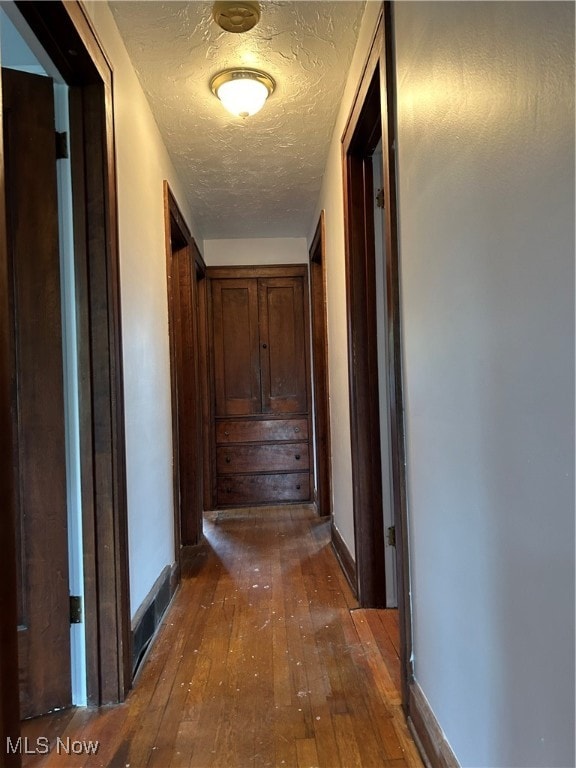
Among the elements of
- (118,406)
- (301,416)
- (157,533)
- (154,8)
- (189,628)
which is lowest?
(189,628)

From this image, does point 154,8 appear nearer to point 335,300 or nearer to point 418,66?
point 418,66

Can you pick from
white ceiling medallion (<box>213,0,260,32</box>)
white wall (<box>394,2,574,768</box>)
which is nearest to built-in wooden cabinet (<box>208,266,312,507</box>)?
white ceiling medallion (<box>213,0,260,32</box>)

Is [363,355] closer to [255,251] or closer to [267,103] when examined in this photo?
[267,103]

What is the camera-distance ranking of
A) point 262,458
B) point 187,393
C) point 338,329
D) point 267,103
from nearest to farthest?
1. point 267,103
2. point 338,329
3. point 187,393
4. point 262,458

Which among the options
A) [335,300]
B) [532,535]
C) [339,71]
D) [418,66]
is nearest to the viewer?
[532,535]

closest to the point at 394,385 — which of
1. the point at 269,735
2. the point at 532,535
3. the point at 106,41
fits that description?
the point at 532,535

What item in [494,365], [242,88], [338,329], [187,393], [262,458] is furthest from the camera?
[262,458]

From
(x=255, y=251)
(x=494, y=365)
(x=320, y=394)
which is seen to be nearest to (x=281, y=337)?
(x=320, y=394)

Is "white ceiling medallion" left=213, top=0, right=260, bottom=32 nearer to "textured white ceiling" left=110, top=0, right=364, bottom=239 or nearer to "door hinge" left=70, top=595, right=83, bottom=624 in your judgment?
"textured white ceiling" left=110, top=0, right=364, bottom=239

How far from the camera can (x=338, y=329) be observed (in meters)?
2.67

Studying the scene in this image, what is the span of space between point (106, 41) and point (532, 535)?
1.89m

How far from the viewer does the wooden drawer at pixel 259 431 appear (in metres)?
4.20

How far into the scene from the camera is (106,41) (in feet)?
5.23

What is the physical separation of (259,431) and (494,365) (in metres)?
3.46
